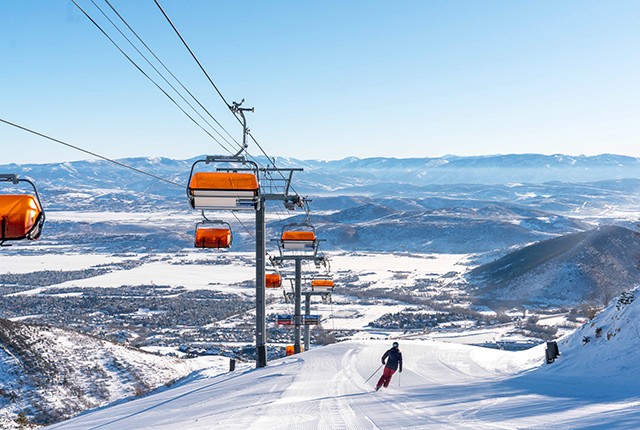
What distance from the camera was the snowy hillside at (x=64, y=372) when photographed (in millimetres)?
26000

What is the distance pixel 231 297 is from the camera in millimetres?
89500

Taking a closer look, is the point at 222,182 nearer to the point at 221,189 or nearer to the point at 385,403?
the point at 221,189

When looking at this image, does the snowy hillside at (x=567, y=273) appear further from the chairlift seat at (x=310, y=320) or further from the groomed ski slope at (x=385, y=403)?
the groomed ski slope at (x=385, y=403)

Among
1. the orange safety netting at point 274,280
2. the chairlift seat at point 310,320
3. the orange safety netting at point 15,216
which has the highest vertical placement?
the orange safety netting at point 15,216

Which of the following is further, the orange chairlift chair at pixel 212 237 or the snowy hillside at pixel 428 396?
the orange chairlift chair at pixel 212 237

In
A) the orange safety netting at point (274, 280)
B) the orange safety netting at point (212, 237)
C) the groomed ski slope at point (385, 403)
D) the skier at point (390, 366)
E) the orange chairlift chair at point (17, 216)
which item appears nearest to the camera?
the orange chairlift chair at point (17, 216)

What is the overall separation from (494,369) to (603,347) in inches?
144

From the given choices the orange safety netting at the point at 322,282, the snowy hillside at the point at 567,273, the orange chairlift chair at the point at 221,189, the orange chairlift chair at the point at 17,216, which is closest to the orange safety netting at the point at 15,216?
the orange chairlift chair at the point at 17,216

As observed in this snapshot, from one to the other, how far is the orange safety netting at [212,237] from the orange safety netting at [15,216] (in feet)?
27.0

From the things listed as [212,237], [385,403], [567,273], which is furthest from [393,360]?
[567,273]

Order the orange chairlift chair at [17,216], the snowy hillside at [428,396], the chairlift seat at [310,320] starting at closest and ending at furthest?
the orange chairlift chair at [17,216], the snowy hillside at [428,396], the chairlift seat at [310,320]

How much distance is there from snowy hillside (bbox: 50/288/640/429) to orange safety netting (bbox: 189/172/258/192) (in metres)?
4.19

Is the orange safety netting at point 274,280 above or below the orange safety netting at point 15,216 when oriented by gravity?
below

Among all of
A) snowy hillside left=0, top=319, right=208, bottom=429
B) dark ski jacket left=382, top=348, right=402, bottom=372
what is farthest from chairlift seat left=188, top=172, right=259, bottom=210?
snowy hillside left=0, top=319, right=208, bottom=429
